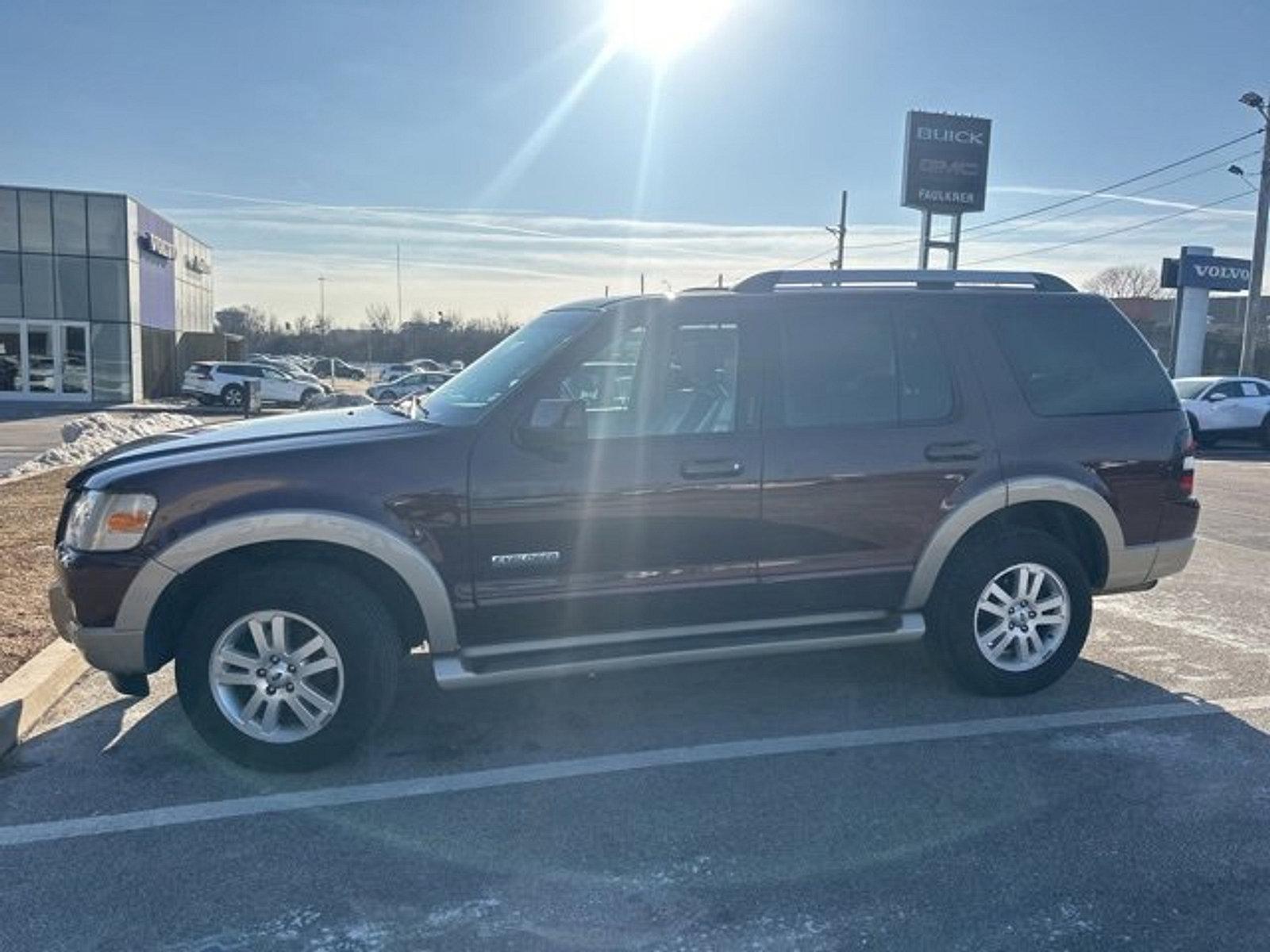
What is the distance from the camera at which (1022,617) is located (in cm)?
480

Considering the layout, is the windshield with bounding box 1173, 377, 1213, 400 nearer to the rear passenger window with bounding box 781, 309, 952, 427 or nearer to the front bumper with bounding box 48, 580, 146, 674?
the rear passenger window with bounding box 781, 309, 952, 427

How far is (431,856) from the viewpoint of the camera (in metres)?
3.39

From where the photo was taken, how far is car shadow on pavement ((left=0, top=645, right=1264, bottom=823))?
395 centimetres

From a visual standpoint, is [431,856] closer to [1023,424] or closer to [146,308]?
[1023,424]

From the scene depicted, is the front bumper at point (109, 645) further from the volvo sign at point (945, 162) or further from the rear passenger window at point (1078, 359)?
the volvo sign at point (945, 162)

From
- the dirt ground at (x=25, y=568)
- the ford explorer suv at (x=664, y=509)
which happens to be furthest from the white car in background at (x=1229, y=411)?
the dirt ground at (x=25, y=568)

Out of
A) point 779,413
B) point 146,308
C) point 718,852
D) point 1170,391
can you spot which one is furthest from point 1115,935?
point 146,308

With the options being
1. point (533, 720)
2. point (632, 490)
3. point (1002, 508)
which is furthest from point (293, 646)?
point (1002, 508)

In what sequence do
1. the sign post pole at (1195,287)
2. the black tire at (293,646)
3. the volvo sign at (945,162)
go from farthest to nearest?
1. the sign post pole at (1195,287)
2. the volvo sign at (945,162)
3. the black tire at (293,646)

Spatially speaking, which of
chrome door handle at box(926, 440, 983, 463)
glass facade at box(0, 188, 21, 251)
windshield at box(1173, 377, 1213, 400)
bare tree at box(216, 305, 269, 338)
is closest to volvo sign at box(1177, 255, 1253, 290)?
windshield at box(1173, 377, 1213, 400)

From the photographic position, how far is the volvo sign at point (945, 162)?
1094 inches

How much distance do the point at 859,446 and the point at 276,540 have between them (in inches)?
99.8

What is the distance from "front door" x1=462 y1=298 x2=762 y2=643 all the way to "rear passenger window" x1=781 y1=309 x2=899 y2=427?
0.72 feet

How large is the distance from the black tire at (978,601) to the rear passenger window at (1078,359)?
0.67 m
